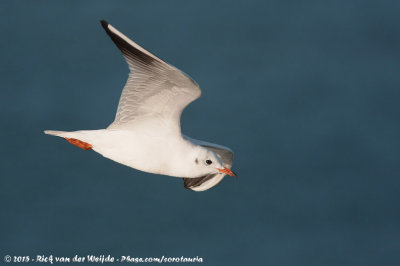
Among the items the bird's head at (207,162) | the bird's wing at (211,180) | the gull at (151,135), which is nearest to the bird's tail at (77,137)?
the gull at (151,135)

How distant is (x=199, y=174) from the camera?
10195mm

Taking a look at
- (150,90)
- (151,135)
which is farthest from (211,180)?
(150,90)

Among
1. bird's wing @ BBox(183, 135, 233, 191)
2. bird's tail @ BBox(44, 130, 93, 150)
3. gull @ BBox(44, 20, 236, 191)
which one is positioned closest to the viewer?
gull @ BBox(44, 20, 236, 191)

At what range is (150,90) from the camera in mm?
9492

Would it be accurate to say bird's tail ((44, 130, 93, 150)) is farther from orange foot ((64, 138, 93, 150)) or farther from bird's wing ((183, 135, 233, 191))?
bird's wing ((183, 135, 233, 191))

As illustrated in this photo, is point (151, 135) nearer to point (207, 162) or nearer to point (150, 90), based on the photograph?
point (150, 90)

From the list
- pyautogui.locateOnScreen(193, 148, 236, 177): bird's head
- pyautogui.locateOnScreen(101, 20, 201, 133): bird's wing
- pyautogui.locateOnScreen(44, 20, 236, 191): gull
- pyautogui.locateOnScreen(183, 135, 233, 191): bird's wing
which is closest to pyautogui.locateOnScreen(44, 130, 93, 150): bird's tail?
pyautogui.locateOnScreen(44, 20, 236, 191): gull

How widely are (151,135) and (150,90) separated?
2.08 ft

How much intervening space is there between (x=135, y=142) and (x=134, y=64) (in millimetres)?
1019

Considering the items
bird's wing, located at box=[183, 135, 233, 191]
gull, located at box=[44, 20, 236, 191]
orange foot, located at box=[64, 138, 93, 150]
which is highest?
gull, located at box=[44, 20, 236, 191]

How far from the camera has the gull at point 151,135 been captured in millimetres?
9445

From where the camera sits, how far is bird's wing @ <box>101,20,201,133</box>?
357 inches

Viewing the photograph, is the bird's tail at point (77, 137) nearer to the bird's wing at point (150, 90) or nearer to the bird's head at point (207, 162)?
the bird's wing at point (150, 90)

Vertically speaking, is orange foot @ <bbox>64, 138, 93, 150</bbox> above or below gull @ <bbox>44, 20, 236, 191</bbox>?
below
